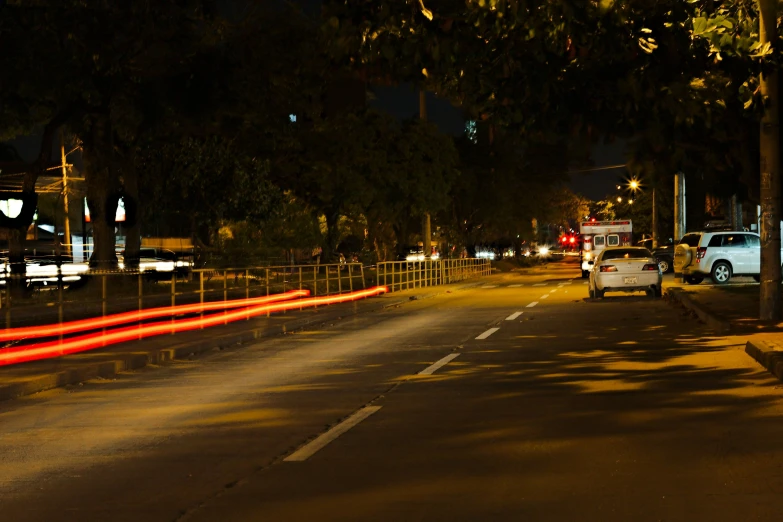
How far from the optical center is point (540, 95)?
16.2 m

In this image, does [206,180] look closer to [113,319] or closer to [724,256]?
[724,256]

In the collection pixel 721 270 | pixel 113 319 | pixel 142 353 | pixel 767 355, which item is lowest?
pixel 142 353

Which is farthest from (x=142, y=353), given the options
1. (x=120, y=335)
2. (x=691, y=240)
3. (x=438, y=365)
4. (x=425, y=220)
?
(x=425, y=220)

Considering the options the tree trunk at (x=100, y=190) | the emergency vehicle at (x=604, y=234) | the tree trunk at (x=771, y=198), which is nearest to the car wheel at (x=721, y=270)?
the tree trunk at (x=771, y=198)

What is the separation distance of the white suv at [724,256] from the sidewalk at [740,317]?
210 inches

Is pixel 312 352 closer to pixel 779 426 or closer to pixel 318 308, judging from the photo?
pixel 779 426

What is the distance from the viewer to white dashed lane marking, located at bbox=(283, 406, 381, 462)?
8.96 meters

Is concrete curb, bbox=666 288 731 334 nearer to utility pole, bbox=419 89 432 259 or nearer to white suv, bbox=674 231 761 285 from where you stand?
white suv, bbox=674 231 761 285

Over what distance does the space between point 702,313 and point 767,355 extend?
31.5 ft

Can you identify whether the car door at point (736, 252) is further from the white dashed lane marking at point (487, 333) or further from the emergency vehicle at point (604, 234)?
the emergency vehicle at point (604, 234)

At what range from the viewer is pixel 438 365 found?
52.1ft

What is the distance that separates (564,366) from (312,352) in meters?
4.93

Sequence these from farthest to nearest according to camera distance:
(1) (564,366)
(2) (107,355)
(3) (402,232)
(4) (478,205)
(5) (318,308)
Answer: (4) (478,205) → (3) (402,232) → (5) (318,308) → (2) (107,355) → (1) (564,366)

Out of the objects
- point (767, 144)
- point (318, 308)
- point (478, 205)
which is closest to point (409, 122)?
point (478, 205)
